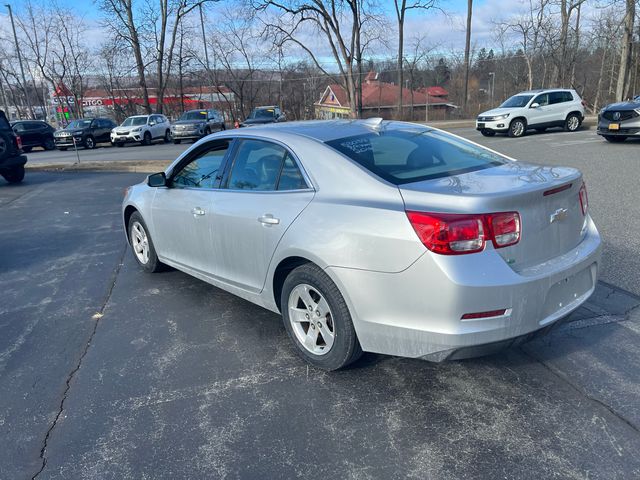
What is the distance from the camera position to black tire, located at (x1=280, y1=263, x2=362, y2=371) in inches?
120

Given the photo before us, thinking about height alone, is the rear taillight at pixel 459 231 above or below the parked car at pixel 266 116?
above

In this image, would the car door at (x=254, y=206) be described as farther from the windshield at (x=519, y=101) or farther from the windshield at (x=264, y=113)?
the windshield at (x=264, y=113)

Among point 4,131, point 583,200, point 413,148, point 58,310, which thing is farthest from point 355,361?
point 4,131

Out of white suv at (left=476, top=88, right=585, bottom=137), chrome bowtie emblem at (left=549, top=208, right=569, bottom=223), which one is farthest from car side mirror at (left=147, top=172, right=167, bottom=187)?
white suv at (left=476, top=88, right=585, bottom=137)

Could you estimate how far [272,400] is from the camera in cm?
308

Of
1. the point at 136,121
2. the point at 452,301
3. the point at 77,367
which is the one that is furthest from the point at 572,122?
the point at 77,367

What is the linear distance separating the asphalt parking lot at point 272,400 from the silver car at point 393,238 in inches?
14.4

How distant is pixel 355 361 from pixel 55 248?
5255 mm

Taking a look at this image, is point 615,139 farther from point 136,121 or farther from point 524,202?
point 136,121

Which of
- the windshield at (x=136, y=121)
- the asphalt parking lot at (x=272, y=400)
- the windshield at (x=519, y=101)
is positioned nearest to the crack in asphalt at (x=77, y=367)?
Answer: the asphalt parking lot at (x=272, y=400)

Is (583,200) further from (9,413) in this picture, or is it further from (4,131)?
(4,131)

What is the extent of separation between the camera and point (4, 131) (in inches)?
497

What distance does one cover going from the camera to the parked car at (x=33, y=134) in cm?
2605

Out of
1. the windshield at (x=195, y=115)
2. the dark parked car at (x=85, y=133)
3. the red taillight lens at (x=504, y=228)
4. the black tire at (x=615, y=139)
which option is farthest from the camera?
the windshield at (x=195, y=115)
